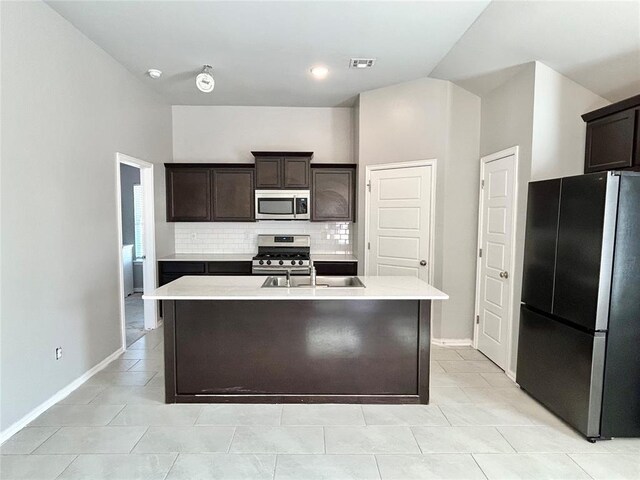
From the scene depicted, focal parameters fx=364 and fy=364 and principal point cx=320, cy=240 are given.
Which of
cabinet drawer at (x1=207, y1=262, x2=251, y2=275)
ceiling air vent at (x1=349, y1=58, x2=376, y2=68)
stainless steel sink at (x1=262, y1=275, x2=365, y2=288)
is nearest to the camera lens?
stainless steel sink at (x1=262, y1=275, x2=365, y2=288)

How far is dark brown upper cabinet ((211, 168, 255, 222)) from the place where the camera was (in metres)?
5.02

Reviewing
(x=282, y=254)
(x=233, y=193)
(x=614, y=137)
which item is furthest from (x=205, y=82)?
(x=614, y=137)

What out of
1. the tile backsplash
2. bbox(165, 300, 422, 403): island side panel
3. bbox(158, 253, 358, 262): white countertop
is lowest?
bbox(165, 300, 422, 403): island side panel

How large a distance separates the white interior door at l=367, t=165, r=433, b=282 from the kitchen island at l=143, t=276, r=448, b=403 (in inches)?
57.1

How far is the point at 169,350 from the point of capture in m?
2.75

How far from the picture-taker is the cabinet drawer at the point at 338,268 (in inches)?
186

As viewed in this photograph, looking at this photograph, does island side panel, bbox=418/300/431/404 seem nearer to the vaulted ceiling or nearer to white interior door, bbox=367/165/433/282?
white interior door, bbox=367/165/433/282

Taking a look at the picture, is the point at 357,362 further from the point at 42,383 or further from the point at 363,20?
the point at 363,20

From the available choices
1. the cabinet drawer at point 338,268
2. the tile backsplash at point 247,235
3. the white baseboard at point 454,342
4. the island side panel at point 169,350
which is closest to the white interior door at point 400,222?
the cabinet drawer at point 338,268

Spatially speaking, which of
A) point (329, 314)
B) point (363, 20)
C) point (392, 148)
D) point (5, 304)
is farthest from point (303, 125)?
point (5, 304)

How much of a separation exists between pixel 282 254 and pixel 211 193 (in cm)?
130

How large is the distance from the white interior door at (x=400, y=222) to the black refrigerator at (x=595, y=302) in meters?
1.51

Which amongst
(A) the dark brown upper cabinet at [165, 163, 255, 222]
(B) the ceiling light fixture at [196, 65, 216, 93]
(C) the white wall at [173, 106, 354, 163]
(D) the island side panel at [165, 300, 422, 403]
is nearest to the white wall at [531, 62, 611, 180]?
(D) the island side panel at [165, 300, 422, 403]

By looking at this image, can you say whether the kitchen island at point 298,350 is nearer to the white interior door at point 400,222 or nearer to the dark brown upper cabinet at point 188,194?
the white interior door at point 400,222
